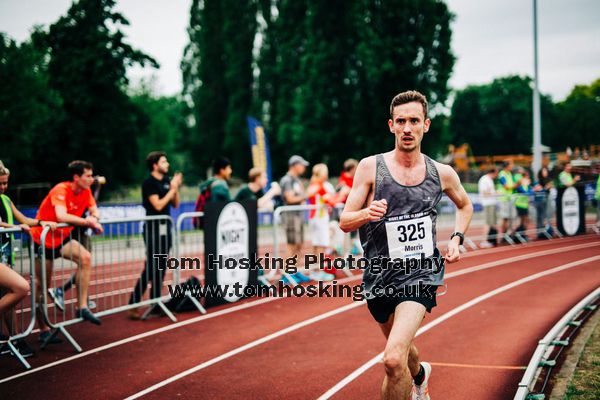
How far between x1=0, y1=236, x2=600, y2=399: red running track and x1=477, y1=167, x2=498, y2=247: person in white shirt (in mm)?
6634

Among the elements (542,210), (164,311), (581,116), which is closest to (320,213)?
(164,311)

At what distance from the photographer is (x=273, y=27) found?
156 feet

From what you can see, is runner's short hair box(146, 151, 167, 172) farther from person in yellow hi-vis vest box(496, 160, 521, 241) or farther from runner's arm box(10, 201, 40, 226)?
person in yellow hi-vis vest box(496, 160, 521, 241)

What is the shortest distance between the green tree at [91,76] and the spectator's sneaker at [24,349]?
2654cm

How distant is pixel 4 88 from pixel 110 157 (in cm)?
980

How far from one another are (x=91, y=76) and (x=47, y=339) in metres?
28.2

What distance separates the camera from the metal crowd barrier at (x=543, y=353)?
462cm

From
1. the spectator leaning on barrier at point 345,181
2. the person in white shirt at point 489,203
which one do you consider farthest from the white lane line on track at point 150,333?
the person in white shirt at point 489,203

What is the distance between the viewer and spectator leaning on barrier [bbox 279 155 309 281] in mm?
10812

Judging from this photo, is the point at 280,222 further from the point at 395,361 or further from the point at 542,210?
the point at 542,210

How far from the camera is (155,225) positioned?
810 centimetres

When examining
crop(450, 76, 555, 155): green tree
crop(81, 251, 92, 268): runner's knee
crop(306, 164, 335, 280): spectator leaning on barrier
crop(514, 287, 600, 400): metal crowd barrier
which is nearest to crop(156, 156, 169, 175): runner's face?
crop(81, 251, 92, 268): runner's knee

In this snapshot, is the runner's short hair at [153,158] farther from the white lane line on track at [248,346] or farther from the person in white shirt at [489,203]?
the person in white shirt at [489,203]

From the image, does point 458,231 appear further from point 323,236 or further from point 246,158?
point 246,158
